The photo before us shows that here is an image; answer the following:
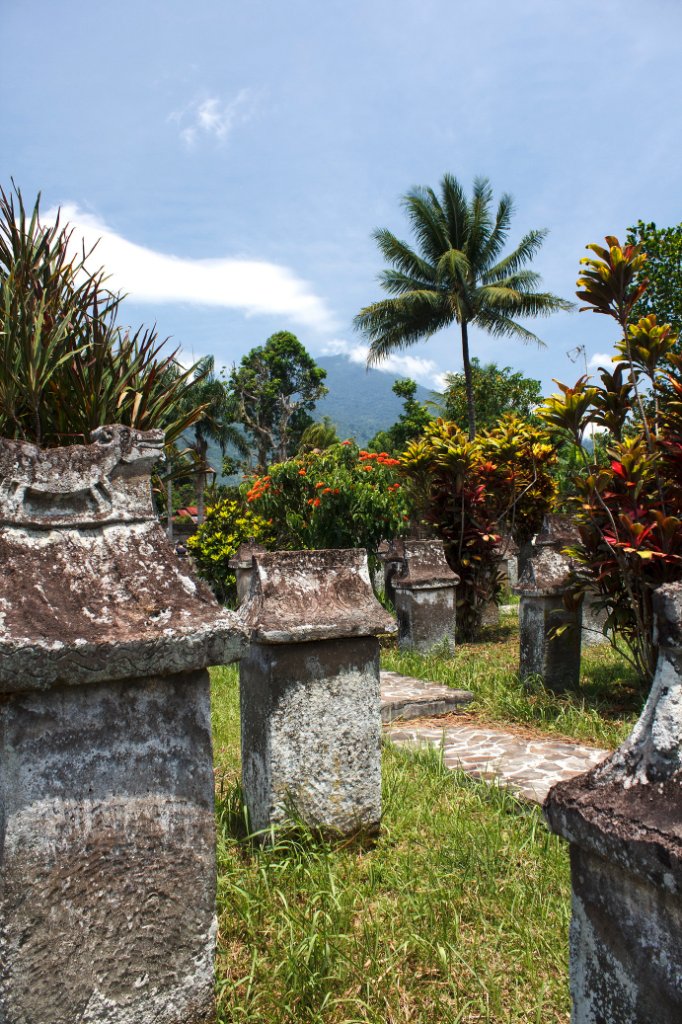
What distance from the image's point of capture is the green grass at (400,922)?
2.36m

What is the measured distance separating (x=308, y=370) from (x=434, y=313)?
14490 millimetres

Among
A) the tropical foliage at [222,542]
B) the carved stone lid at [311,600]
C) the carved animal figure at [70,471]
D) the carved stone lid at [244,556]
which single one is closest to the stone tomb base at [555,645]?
the carved stone lid at [311,600]

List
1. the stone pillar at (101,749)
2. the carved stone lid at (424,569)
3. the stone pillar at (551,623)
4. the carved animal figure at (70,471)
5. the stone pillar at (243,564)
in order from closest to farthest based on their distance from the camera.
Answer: the stone pillar at (101,749) → the carved animal figure at (70,471) → the stone pillar at (551,623) → the carved stone lid at (424,569) → the stone pillar at (243,564)

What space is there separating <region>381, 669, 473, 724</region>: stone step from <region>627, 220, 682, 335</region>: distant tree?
8.46m

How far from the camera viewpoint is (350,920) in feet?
9.20

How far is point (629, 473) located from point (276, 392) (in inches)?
Answer: 1154

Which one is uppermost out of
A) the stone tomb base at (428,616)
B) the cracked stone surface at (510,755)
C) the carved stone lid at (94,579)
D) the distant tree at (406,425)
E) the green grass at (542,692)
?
the distant tree at (406,425)

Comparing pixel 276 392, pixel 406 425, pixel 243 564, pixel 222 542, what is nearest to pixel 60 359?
pixel 243 564

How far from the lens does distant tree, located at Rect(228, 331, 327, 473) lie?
112 ft

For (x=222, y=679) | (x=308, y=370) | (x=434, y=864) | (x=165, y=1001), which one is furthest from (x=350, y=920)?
(x=308, y=370)

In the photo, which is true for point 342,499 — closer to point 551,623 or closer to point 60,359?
point 551,623

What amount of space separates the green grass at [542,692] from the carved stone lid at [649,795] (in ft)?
14.1

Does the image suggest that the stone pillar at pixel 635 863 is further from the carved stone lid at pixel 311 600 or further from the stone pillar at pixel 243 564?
the stone pillar at pixel 243 564

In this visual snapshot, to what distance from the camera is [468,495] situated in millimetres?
10219
